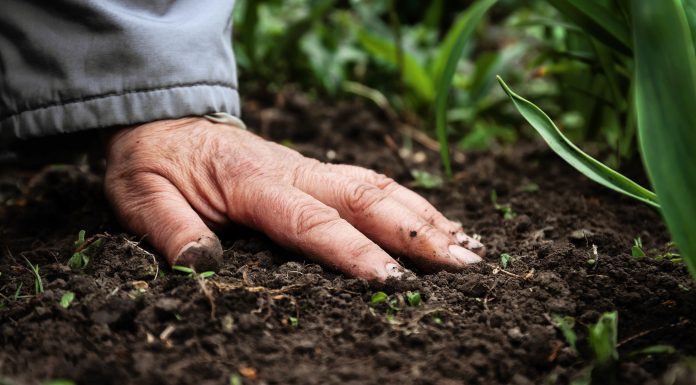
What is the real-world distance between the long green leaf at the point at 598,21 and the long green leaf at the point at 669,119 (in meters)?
0.49

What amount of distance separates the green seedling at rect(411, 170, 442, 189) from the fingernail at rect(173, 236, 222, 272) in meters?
0.82

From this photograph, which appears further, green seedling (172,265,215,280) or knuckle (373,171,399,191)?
knuckle (373,171,399,191)

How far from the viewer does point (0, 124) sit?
1513 mm

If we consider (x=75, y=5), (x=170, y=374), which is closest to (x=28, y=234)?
(x=75, y=5)

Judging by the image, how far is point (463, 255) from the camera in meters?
1.31

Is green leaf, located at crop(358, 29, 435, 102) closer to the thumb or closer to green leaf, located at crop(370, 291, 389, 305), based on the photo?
the thumb

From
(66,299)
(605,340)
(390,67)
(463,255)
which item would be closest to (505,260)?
(463,255)

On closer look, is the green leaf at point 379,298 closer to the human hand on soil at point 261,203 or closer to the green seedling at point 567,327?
the human hand on soil at point 261,203

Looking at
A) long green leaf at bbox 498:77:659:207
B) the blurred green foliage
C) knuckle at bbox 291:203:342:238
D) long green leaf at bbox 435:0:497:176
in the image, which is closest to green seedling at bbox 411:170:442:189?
long green leaf at bbox 435:0:497:176

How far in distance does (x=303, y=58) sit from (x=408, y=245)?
5.50 feet

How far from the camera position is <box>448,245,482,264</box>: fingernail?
1.30 metres

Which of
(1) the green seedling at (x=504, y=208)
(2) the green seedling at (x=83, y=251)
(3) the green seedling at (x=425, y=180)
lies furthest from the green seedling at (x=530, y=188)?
(2) the green seedling at (x=83, y=251)

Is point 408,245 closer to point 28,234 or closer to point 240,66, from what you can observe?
point 28,234

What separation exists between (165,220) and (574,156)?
2.56ft
